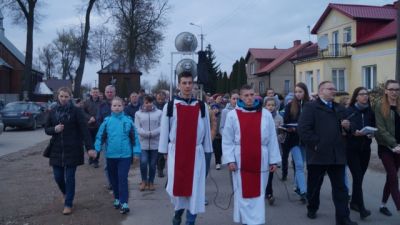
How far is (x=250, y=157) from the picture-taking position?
5.81m

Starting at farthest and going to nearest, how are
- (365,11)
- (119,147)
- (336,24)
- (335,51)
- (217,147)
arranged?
(336,24), (335,51), (365,11), (217,147), (119,147)

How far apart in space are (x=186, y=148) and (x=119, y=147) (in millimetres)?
1504

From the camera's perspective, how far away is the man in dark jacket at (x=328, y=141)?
6.22 meters

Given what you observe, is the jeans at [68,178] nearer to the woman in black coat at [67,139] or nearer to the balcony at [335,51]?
the woman in black coat at [67,139]

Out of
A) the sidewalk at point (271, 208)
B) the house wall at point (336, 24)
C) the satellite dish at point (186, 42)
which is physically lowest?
the sidewalk at point (271, 208)

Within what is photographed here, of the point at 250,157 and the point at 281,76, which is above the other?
the point at 281,76

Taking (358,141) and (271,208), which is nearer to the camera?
(358,141)

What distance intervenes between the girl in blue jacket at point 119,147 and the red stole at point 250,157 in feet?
6.85

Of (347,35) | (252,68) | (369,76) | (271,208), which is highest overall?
(347,35)

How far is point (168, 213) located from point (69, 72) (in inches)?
3462

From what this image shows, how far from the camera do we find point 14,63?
63.5 metres

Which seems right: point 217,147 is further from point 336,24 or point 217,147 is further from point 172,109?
point 336,24

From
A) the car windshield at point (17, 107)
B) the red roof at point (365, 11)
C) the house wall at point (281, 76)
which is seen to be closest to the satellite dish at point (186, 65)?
the car windshield at point (17, 107)

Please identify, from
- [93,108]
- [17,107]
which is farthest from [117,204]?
[17,107]
